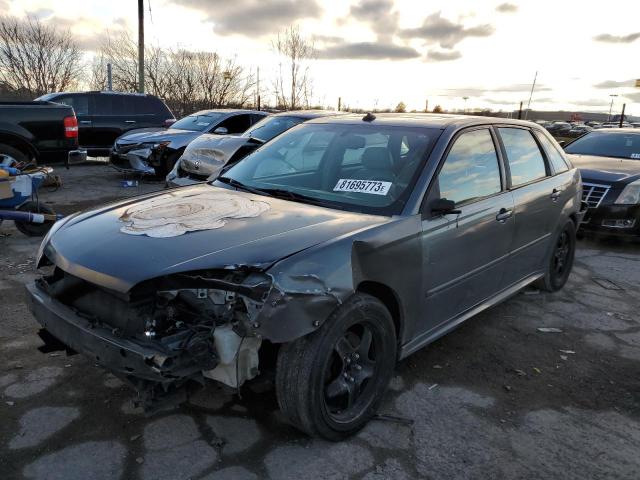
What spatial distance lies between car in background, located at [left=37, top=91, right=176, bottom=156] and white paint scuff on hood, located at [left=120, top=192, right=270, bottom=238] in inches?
372

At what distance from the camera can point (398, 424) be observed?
2.82 m

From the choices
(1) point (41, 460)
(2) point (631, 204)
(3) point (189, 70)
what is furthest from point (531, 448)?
(3) point (189, 70)

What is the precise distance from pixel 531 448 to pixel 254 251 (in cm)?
178

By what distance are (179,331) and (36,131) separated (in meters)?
7.35

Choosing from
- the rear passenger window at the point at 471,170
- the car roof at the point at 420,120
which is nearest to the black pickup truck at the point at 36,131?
the car roof at the point at 420,120

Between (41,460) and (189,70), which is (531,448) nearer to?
(41,460)

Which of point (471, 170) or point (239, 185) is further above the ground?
point (471, 170)

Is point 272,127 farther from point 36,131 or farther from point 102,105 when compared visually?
point 102,105

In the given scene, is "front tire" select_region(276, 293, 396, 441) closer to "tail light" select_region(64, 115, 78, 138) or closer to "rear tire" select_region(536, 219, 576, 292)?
"rear tire" select_region(536, 219, 576, 292)

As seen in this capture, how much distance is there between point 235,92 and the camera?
25594 mm

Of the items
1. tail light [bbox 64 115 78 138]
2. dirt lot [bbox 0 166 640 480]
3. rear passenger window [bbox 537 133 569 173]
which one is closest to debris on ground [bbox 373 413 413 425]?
dirt lot [bbox 0 166 640 480]

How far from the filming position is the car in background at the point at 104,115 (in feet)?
39.5

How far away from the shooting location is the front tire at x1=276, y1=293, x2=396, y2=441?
7.79 feet

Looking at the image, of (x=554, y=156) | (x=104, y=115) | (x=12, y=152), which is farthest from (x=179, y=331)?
(x=104, y=115)
